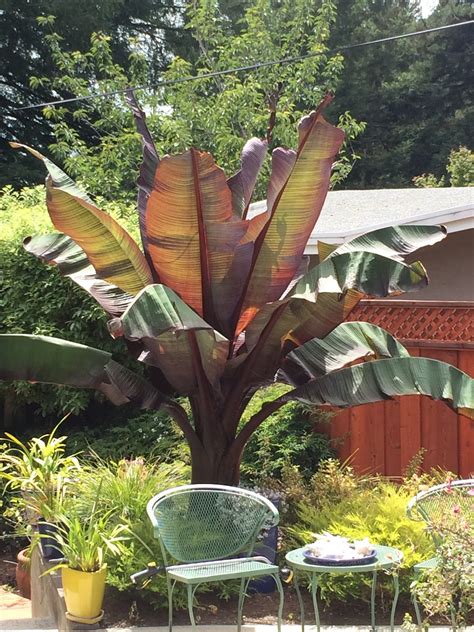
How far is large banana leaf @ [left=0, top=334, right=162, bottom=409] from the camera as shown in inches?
249

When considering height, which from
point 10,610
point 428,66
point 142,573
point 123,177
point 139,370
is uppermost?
point 428,66

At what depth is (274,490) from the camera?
7223 millimetres

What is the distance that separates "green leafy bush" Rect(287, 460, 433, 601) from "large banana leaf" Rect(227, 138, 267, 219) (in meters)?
2.42

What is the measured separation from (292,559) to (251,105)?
49.9 ft

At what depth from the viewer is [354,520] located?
6.25 m

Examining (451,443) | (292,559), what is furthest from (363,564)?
(451,443)

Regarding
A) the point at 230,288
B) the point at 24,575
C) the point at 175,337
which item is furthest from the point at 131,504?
the point at 24,575

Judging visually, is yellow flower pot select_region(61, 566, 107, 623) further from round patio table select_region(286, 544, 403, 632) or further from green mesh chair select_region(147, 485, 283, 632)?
round patio table select_region(286, 544, 403, 632)

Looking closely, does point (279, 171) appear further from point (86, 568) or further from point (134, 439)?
point (134, 439)

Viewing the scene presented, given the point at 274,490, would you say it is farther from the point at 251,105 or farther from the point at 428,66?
the point at 428,66

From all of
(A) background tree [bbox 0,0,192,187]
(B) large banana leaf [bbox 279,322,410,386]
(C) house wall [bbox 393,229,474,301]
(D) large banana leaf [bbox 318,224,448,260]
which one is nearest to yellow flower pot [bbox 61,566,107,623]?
(B) large banana leaf [bbox 279,322,410,386]

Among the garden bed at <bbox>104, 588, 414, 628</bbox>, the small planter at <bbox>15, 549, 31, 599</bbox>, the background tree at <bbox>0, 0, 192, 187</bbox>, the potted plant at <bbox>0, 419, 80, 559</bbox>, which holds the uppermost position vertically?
the background tree at <bbox>0, 0, 192, 187</bbox>

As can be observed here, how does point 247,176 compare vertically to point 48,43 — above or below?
below

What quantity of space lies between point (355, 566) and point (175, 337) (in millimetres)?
2113
